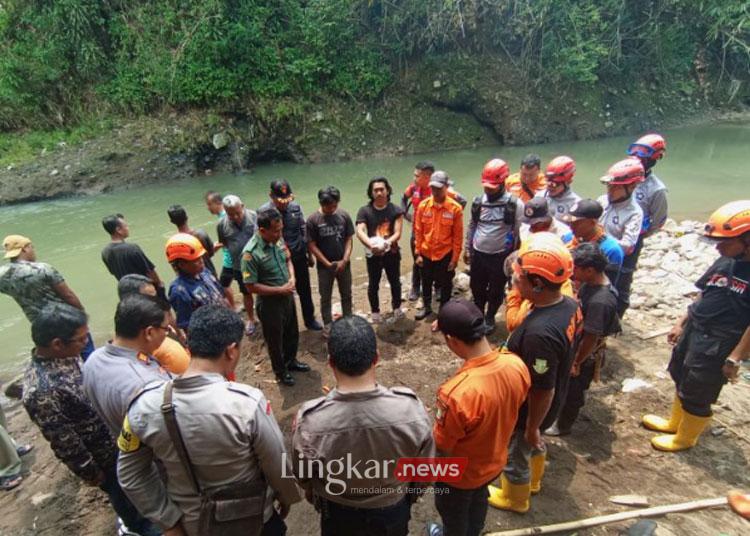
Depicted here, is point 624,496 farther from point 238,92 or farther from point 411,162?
point 238,92

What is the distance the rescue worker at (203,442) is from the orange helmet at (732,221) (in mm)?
2836

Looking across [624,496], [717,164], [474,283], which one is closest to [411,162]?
[717,164]

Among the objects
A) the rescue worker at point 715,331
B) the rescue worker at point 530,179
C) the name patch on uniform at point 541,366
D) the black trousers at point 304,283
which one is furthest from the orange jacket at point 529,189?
the name patch on uniform at point 541,366

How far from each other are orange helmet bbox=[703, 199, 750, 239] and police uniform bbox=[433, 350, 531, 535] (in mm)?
1656

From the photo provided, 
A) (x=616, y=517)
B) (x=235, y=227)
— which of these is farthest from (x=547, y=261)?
(x=235, y=227)

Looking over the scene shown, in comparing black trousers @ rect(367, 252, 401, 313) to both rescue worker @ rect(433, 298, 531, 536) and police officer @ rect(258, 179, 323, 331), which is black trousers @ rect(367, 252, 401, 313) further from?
rescue worker @ rect(433, 298, 531, 536)

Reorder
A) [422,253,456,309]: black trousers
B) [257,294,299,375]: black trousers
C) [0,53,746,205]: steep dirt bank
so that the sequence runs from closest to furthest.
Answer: [257,294,299,375]: black trousers < [422,253,456,309]: black trousers < [0,53,746,205]: steep dirt bank

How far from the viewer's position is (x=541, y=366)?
2178 mm

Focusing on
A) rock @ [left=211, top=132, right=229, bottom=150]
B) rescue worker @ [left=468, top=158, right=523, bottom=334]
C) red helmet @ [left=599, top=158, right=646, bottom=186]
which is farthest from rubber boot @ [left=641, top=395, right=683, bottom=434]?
rock @ [left=211, top=132, right=229, bottom=150]

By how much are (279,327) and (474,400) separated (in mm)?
2452

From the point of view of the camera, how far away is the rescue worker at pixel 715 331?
257 cm

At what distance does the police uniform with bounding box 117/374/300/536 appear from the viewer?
1660 millimetres

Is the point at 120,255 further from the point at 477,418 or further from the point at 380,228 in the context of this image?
the point at 477,418

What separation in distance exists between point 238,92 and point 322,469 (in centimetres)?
1437
